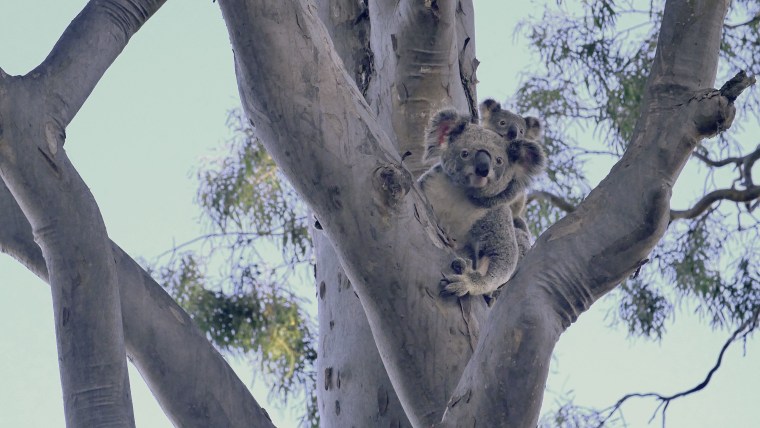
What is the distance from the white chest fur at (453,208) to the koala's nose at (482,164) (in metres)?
0.11

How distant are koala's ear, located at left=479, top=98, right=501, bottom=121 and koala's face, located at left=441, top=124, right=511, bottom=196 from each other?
3.28ft

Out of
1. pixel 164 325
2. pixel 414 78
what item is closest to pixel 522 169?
pixel 414 78

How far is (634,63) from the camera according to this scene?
6469 mm

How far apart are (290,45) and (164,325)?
2.57ft

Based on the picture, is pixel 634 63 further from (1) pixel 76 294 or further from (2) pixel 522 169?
(1) pixel 76 294

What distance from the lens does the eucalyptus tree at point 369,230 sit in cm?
233

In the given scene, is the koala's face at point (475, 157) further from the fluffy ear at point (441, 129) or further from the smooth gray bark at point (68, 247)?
the smooth gray bark at point (68, 247)

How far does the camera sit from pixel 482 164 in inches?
140

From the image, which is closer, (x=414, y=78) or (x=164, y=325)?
(x=164, y=325)

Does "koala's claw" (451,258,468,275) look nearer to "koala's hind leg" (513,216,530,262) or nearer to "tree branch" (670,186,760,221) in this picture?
"koala's hind leg" (513,216,530,262)

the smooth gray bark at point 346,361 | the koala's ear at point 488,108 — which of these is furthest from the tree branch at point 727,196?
the smooth gray bark at point 346,361

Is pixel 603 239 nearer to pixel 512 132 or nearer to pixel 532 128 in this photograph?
pixel 512 132

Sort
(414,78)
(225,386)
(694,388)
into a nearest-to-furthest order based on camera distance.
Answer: (225,386) < (414,78) < (694,388)

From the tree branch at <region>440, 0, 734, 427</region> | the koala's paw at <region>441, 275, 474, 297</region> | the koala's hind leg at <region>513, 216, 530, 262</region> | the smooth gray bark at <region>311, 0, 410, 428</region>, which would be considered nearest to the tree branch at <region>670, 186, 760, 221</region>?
the koala's hind leg at <region>513, 216, 530, 262</region>
